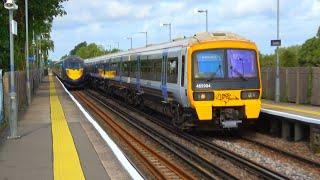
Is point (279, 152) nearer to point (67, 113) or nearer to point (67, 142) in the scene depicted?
point (67, 142)

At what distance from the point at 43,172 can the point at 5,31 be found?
23899 millimetres

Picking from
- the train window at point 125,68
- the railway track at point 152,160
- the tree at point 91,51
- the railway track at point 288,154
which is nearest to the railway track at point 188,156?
the railway track at point 152,160

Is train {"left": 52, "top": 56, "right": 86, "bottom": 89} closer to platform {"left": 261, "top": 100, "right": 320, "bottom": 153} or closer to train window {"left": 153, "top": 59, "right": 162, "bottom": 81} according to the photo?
train window {"left": 153, "top": 59, "right": 162, "bottom": 81}

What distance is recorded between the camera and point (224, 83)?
55.9ft

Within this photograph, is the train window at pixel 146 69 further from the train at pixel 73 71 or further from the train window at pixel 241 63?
the train at pixel 73 71

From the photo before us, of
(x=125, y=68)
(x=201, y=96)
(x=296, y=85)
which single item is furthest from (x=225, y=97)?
(x=125, y=68)

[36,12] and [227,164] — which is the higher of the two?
[36,12]

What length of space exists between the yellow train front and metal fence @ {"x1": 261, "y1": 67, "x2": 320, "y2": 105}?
27.1ft

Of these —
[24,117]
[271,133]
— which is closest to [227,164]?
[271,133]

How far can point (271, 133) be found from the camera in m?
19.0

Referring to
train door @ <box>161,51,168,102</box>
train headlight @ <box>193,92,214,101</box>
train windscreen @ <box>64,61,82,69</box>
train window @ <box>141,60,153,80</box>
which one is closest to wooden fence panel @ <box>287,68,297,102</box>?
train window @ <box>141,60,153,80</box>

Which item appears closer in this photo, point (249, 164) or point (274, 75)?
point (249, 164)

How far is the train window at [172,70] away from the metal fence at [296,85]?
7.96 m

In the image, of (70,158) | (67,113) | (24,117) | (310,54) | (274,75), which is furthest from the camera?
(310,54)
